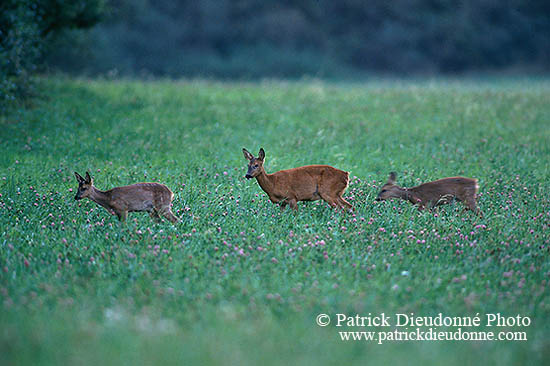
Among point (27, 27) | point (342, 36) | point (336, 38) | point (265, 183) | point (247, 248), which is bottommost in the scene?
point (247, 248)

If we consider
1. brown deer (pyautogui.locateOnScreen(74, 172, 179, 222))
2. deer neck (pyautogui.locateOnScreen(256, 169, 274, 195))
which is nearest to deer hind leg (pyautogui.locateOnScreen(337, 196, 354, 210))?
deer neck (pyautogui.locateOnScreen(256, 169, 274, 195))

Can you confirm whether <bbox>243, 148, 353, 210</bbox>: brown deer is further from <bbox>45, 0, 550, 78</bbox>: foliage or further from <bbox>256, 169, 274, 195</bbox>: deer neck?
<bbox>45, 0, 550, 78</bbox>: foliage

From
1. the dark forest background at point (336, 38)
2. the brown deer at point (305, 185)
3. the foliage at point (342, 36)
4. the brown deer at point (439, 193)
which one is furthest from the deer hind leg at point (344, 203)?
the foliage at point (342, 36)

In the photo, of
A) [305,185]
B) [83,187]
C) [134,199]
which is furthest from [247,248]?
[83,187]

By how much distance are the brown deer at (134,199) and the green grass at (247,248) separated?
180 millimetres

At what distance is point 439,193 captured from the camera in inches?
329

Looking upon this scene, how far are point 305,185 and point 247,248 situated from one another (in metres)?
2.03

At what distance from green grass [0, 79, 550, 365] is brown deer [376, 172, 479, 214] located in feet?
0.55

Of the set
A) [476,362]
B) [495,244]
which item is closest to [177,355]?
[476,362]

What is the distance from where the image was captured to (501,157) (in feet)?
38.5

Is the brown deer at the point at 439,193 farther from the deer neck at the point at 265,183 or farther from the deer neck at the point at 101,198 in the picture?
the deer neck at the point at 101,198

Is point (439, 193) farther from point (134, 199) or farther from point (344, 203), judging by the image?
point (134, 199)

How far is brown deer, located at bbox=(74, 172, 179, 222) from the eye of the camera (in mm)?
7289
